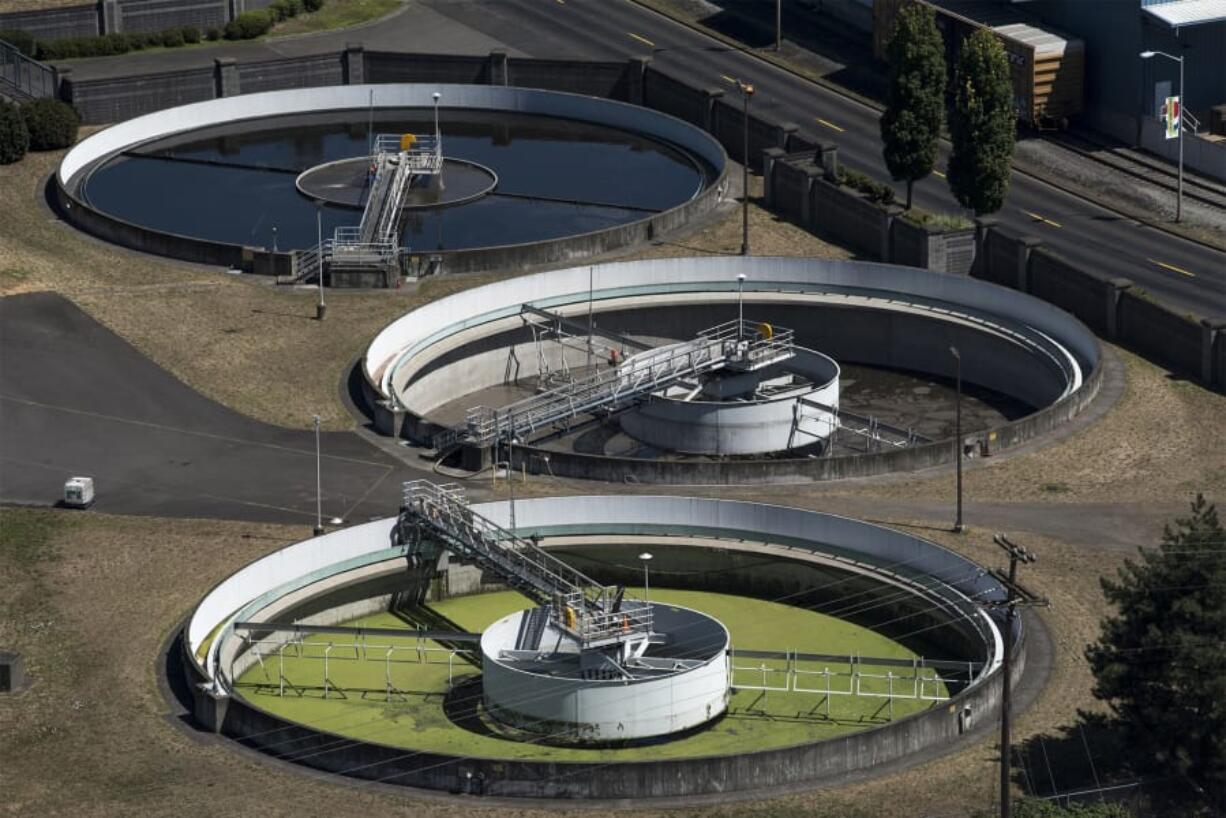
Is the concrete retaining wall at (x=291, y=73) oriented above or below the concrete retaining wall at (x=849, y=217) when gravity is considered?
below

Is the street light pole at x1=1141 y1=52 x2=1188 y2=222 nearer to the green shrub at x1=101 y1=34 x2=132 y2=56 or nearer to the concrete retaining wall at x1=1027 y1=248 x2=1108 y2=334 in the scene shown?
the concrete retaining wall at x1=1027 y1=248 x2=1108 y2=334

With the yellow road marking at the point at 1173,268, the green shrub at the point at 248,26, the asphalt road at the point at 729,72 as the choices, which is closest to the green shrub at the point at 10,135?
the asphalt road at the point at 729,72

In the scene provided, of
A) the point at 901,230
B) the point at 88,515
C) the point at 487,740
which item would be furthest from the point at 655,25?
the point at 487,740

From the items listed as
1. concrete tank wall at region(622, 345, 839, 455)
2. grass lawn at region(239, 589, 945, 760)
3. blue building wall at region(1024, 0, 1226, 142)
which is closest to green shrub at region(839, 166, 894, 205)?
blue building wall at region(1024, 0, 1226, 142)

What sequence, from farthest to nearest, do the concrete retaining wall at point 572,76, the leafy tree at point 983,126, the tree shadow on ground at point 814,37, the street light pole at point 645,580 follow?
the concrete retaining wall at point 572,76
the tree shadow on ground at point 814,37
the leafy tree at point 983,126
the street light pole at point 645,580

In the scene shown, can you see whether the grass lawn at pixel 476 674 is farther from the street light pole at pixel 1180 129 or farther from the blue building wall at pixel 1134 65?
the blue building wall at pixel 1134 65

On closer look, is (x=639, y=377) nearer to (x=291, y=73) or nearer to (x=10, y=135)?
(x=10, y=135)

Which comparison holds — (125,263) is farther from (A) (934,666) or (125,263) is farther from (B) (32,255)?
(A) (934,666)
